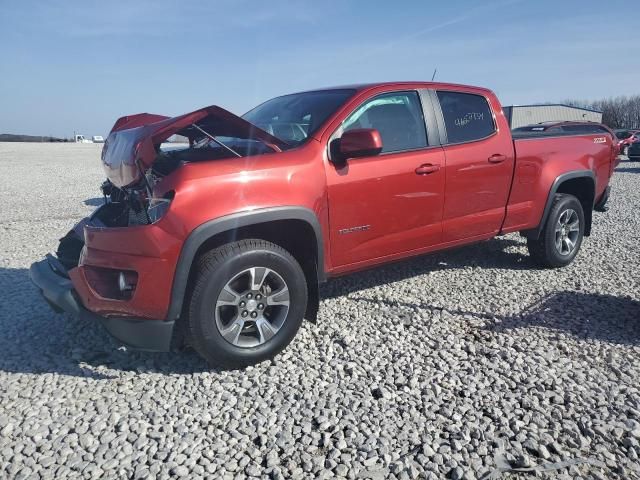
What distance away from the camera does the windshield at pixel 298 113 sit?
150 inches

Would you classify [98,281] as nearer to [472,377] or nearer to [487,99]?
[472,377]

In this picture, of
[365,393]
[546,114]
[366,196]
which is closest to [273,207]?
[366,196]

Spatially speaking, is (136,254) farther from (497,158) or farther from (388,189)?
(497,158)

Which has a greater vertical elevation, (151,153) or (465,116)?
(465,116)

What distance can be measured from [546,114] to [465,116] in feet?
154

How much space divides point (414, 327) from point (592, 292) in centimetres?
200

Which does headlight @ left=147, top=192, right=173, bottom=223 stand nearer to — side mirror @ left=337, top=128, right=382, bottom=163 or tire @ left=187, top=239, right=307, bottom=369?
tire @ left=187, top=239, right=307, bottom=369

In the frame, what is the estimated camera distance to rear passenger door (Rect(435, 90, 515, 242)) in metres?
4.27

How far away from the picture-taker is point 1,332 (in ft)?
12.9

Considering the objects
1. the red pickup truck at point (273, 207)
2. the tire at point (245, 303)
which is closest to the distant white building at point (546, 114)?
the red pickup truck at point (273, 207)

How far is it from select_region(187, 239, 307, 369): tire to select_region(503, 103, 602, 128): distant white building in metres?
43.1

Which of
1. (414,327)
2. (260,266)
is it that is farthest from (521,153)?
(260,266)

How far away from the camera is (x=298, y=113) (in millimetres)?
4133

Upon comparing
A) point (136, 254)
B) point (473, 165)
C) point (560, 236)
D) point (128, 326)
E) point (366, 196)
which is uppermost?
point (473, 165)
